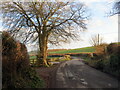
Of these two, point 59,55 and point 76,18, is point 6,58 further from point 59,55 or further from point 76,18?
point 76,18

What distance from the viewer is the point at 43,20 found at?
9680 mm

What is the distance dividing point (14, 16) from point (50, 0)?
10.4 ft

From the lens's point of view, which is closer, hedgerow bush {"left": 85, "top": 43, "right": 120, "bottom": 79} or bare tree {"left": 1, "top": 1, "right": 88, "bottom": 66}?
hedgerow bush {"left": 85, "top": 43, "right": 120, "bottom": 79}

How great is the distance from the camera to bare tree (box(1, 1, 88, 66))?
872cm

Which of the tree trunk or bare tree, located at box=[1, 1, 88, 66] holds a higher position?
bare tree, located at box=[1, 1, 88, 66]

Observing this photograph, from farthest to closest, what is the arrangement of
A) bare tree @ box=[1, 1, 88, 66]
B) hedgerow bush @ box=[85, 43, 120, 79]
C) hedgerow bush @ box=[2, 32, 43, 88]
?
bare tree @ box=[1, 1, 88, 66] < hedgerow bush @ box=[85, 43, 120, 79] < hedgerow bush @ box=[2, 32, 43, 88]

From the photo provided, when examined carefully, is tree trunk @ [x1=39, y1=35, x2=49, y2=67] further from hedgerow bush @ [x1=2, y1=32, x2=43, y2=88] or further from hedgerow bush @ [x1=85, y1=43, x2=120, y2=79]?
hedgerow bush @ [x1=2, y1=32, x2=43, y2=88]

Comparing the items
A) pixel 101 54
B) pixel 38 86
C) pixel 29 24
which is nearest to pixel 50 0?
pixel 29 24

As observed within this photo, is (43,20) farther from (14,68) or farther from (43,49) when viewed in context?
(14,68)

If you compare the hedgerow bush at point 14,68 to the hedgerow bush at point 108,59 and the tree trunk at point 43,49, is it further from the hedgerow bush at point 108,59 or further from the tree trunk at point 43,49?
the tree trunk at point 43,49

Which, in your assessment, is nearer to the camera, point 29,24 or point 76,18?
point 29,24

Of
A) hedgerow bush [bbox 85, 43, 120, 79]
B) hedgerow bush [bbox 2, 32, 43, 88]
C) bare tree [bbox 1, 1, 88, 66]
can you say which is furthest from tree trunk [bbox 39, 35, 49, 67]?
hedgerow bush [bbox 2, 32, 43, 88]

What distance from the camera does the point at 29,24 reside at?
30.3 feet

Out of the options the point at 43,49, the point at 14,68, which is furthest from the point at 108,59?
the point at 43,49
